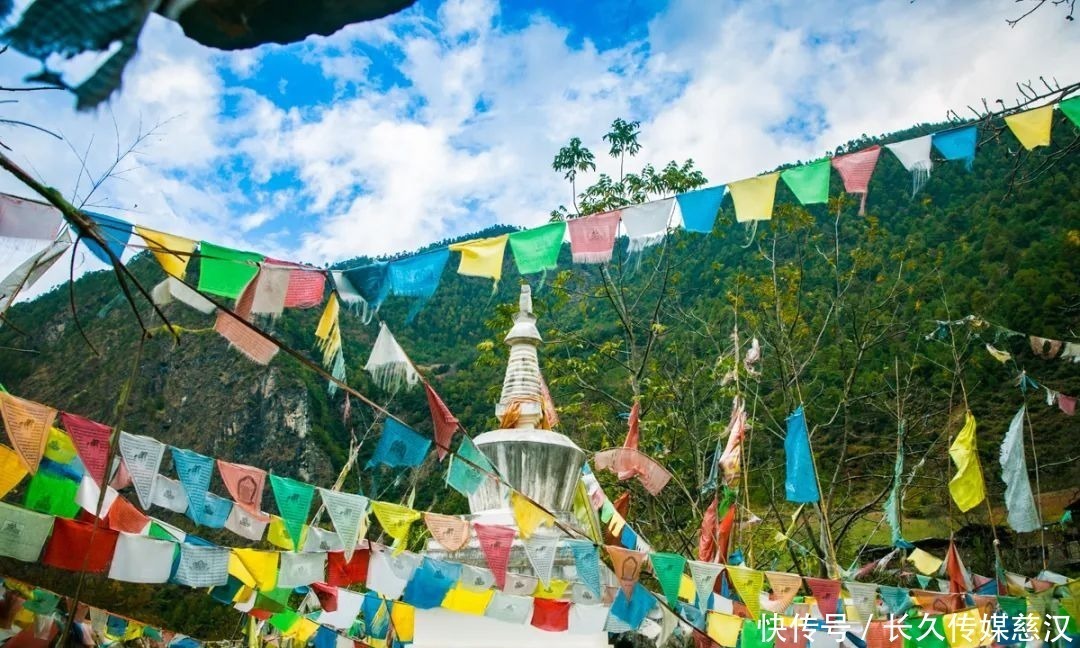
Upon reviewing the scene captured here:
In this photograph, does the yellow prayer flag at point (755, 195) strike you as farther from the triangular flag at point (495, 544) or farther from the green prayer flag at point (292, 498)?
the green prayer flag at point (292, 498)

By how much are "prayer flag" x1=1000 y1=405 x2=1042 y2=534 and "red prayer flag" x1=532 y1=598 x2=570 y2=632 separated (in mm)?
5856

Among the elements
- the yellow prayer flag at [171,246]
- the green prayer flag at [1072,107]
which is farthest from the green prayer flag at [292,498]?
the green prayer flag at [1072,107]

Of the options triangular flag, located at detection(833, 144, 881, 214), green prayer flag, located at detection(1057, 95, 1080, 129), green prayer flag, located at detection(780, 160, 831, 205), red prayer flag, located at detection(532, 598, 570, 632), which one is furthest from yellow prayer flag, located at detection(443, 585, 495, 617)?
green prayer flag, located at detection(1057, 95, 1080, 129)

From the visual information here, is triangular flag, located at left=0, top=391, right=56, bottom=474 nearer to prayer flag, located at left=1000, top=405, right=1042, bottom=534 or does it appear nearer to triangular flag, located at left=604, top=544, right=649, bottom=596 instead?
triangular flag, located at left=604, top=544, right=649, bottom=596

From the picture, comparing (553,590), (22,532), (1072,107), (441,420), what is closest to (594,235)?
(441,420)

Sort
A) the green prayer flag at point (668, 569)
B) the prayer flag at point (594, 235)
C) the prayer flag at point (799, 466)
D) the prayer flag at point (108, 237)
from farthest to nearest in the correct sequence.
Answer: the prayer flag at point (799, 466), the green prayer flag at point (668, 569), the prayer flag at point (594, 235), the prayer flag at point (108, 237)

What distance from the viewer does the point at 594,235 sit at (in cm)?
714

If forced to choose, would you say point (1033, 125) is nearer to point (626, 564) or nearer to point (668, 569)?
point (668, 569)

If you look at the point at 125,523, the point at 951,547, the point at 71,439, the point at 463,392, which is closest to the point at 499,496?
the point at 125,523

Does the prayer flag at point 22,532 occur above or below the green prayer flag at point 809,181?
below

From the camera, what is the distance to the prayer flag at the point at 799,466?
802cm

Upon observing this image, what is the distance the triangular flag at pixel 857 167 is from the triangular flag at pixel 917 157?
0.71 ft

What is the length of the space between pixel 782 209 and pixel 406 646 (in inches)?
378

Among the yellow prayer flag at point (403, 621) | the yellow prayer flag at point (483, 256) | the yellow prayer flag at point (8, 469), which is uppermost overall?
the yellow prayer flag at point (483, 256)
